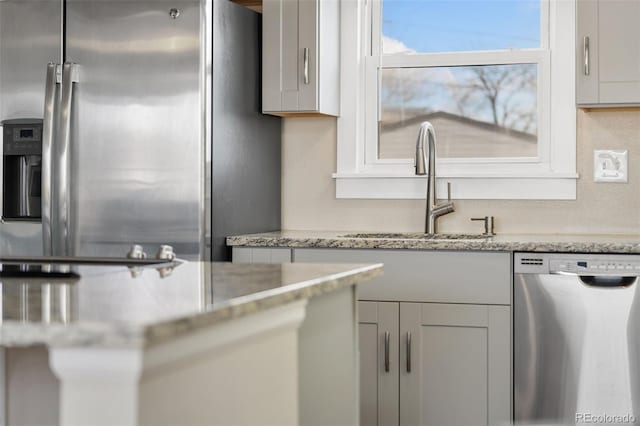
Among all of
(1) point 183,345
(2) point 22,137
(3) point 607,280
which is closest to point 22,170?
(2) point 22,137

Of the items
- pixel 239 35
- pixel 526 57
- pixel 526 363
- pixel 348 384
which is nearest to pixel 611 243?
pixel 526 363

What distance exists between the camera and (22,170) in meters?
3.49

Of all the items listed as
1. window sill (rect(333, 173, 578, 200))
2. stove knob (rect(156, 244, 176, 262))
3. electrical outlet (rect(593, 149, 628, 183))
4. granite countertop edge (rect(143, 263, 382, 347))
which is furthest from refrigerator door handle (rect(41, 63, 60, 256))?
electrical outlet (rect(593, 149, 628, 183))

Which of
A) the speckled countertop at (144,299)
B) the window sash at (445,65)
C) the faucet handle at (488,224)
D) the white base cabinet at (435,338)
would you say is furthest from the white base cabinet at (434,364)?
the speckled countertop at (144,299)

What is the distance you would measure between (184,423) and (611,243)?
2.07 meters

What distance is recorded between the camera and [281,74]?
359 cm

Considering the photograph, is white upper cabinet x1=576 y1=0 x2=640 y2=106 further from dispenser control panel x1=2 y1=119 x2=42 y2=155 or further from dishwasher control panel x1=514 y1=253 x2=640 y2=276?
dispenser control panel x1=2 y1=119 x2=42 y2=155

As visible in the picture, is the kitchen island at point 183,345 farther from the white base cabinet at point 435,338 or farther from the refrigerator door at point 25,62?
the refrigerator door at point 25,62

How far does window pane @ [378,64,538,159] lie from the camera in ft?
A: 12.1

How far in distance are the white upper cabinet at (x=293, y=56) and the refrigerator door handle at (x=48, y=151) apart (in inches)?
31.9

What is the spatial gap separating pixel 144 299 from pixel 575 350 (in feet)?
6.63

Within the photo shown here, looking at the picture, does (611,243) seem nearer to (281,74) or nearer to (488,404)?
(488,404)

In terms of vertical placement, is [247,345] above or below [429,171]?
below

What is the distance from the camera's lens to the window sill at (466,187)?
3598 millimetres
